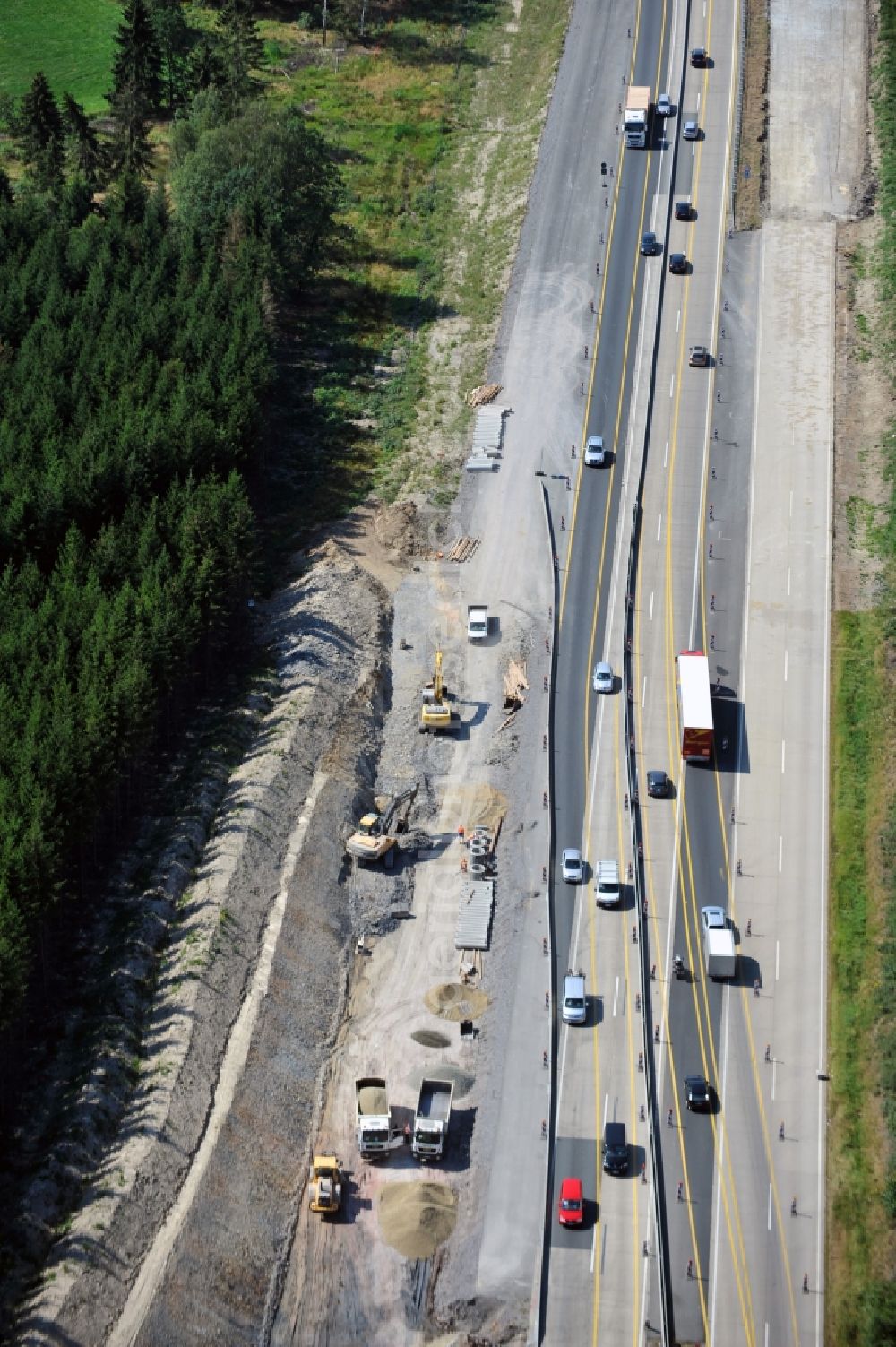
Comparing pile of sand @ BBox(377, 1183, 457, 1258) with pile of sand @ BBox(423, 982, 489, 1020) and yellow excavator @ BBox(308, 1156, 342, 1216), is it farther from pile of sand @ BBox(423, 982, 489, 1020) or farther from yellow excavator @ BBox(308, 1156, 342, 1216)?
pile of sand @ BBox(423, 982, 489, 1020)

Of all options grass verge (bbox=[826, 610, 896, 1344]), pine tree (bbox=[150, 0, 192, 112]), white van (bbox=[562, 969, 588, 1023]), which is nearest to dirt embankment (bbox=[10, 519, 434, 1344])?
white van (bbox=[562, 969, 588, 1023])

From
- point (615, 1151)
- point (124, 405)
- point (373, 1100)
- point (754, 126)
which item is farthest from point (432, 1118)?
point (754, 126)

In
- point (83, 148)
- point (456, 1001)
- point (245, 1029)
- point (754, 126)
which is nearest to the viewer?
point (245, 1029)

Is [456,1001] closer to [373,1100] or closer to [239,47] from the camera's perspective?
[373,1100]

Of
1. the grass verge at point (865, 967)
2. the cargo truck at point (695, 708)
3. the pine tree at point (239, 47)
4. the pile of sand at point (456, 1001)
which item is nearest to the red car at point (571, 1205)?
the grass verge at point (865, 967)

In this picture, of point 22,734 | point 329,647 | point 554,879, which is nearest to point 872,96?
point 329,647

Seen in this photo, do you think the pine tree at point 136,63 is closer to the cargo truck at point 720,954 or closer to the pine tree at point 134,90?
the pine tree at point 134,90
